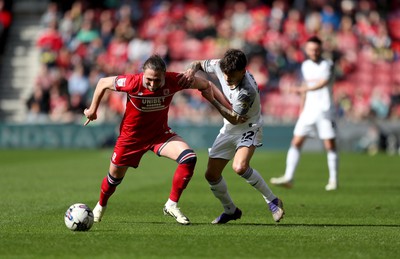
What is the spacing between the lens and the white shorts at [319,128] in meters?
14.8

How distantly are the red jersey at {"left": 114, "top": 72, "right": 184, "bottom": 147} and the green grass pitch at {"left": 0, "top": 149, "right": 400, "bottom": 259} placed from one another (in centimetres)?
101

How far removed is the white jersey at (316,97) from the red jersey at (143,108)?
5.34 m

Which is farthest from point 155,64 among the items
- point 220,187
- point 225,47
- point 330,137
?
point 225,47

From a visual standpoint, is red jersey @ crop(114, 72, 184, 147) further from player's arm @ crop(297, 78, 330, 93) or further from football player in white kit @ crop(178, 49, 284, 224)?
player's arm @ crop(297, 78, 330, 93)

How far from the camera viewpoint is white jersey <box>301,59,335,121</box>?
14.8 m

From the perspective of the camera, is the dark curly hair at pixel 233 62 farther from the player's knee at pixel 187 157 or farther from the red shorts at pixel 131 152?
the red shorts at pixel 131 152

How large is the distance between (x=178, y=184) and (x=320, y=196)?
4529 mm

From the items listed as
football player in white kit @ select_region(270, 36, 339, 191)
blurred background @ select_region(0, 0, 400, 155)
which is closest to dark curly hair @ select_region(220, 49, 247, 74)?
football player in white kit @ select_region(270, 36, 339, 191)

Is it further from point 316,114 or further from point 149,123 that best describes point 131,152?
point 316,114

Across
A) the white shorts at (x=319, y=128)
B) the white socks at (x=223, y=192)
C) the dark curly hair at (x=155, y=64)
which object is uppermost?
the dark curly hair at (x=155, y=64)

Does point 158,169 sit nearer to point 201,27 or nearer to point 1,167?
point 1,167

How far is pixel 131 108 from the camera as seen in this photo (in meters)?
9.83

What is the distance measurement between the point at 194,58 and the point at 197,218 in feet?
64.8

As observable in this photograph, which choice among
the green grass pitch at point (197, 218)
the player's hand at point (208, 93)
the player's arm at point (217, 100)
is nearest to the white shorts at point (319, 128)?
the green grass pitch at point (197, 218)
